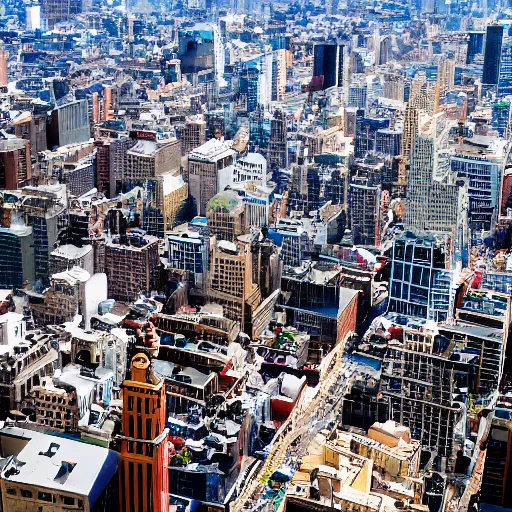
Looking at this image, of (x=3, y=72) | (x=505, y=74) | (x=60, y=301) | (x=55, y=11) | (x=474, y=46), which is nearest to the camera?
(x=60, y=301)

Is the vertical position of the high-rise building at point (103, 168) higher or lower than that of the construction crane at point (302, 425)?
higher

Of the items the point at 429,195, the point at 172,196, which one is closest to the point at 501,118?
the point at 429,195

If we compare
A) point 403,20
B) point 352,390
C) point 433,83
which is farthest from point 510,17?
→ point 352,390

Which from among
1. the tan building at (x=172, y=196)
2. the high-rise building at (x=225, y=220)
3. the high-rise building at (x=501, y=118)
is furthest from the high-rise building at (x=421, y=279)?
the high-rise building at (x=501, y=118)

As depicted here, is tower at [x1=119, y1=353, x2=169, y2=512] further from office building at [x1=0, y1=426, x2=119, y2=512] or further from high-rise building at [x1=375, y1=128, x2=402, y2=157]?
high-rise building at [x1=375, y1=128, x2=402, y2=157]

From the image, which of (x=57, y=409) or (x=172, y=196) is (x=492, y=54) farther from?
(x=57, y=409)

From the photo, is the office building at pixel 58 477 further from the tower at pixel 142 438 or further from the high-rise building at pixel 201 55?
the high-rise building at pixel 201 55
